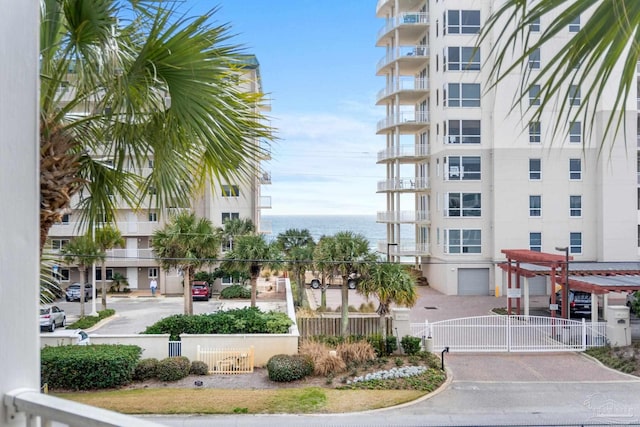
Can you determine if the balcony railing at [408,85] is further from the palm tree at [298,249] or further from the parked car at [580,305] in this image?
the parked car at [580,305]

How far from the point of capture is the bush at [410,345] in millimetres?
11805

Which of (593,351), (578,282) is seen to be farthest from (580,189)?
(593,351)

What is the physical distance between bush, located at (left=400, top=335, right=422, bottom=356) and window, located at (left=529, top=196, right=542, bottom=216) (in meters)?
11.6

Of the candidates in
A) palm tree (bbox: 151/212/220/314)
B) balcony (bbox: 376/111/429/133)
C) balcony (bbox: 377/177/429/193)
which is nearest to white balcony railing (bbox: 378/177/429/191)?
balcony (bbox: 377/177/429/193)

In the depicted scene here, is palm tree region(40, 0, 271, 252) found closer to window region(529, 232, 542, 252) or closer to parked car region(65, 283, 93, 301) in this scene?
window region(529, 232, 542, 252)

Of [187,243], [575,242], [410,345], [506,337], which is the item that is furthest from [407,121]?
[410,345]

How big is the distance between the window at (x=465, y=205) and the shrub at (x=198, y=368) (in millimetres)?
13571

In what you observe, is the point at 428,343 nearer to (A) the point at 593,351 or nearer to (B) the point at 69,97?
(A) the point at 593,351

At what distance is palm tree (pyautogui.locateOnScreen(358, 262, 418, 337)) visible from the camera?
1216 cm

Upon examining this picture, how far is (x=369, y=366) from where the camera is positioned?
10703mm

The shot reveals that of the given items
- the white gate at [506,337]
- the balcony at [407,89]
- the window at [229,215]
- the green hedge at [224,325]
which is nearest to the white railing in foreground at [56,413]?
the green hedge at [224,325]

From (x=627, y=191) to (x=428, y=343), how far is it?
1331cm

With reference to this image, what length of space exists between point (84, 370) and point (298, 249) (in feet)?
33.9

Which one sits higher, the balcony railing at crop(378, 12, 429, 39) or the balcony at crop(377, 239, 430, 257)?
the balcony railing at crop(378, 12, 429, 39)
